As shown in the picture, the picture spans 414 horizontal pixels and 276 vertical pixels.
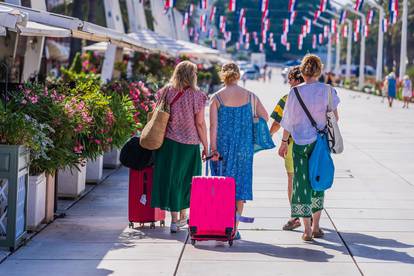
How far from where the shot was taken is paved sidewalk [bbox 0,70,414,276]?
313 inches

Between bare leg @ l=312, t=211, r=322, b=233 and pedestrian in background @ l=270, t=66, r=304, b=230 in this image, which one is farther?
pedestrian in background @ l=270, t=66, r=304, b=230

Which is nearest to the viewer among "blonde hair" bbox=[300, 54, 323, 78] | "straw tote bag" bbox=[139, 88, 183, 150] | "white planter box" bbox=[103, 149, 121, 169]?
"blonde hair" bbox=[300, 54, 323, 78]

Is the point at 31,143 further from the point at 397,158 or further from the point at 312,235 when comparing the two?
the point at 397,158

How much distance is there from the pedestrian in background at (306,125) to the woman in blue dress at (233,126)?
1.27ft

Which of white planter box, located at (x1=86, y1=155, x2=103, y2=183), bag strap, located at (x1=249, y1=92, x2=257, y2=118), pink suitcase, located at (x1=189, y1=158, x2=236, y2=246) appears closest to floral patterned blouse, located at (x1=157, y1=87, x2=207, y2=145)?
bag strap, located at (x1=249, y1=92, x2=257, y2=118)

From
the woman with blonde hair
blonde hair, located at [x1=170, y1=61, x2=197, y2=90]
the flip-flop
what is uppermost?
blonde hair, located at [x1=170, y1=61, x2=197, y2=90]

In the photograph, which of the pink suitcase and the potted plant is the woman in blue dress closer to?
the pink suitcase

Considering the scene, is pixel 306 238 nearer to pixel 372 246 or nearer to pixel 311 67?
pixel 372 246

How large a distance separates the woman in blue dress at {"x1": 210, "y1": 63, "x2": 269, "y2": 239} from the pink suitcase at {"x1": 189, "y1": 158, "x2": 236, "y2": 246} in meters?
0.41

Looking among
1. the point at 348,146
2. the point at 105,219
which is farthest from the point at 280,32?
the point at 105,219

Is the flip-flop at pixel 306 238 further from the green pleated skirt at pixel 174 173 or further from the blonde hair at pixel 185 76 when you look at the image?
the blonde hair at pixel 185 76

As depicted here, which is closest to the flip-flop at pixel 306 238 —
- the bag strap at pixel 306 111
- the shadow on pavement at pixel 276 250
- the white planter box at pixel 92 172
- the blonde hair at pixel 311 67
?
the shadow on pavement at pixel 276 250

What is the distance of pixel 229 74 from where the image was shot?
923 cm

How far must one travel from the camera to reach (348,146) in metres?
20.5
